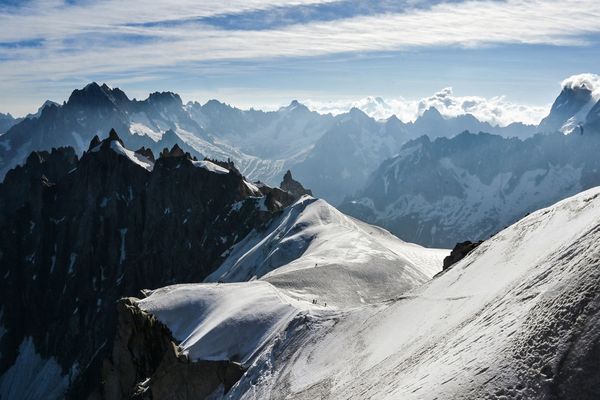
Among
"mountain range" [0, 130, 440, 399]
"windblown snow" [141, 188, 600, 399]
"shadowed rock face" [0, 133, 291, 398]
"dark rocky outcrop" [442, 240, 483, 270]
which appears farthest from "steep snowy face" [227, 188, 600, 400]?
"shadowed rock face" [0, 133, 291, 398]

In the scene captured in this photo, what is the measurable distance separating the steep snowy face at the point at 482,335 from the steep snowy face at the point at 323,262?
17.3 metres

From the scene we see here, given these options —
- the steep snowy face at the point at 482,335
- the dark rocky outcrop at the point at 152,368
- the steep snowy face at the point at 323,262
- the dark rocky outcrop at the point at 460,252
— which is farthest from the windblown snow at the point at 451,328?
the dark rocky outcrop at the point at 460,252

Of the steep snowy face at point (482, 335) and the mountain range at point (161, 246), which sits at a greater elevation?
the steep snowy face at point (482, 335)

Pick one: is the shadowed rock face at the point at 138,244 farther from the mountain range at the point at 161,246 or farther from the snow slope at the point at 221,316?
the snow slope at the point at 221,316

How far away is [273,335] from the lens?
46094mm

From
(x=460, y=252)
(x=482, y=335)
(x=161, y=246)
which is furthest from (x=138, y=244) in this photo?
(x=482, y=335)

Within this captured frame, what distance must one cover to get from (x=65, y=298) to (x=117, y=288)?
98.0 feet

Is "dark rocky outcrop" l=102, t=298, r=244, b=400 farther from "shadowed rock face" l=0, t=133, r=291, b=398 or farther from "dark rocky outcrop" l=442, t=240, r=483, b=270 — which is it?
"shadowed rock face" l=0, t=133, r=291, b=398

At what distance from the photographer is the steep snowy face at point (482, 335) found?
20.7 meters

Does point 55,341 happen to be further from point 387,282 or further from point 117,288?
point 387,282

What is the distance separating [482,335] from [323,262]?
59065 millimetres

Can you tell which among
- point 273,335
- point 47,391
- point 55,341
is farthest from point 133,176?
point 273,335

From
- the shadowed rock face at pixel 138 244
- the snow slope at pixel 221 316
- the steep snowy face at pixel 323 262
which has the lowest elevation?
the shadowed rock face at pixel 138 244

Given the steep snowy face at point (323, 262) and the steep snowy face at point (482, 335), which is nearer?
the steep snowy face at point (482, 335)
